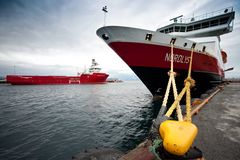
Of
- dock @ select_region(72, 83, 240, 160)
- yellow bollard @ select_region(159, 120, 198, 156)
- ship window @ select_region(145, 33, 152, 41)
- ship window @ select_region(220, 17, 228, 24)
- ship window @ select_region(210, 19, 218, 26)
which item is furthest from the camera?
ship window @ select_region(210, 19, 218, 26)

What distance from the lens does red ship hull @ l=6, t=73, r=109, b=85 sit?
42938mm

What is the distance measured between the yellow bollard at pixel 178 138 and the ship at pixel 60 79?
50.0 metres

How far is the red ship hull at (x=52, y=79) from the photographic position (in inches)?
1690

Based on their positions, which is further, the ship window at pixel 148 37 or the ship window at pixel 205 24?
the ship window at pixel 205 24

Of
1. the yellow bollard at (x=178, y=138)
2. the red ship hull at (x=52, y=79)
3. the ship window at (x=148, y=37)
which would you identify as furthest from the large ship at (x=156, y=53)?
the red ship hull at (x=52, y=79)

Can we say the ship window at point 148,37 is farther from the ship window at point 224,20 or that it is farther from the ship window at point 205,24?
the ship window at point 224,20

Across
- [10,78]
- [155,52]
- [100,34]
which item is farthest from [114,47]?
[10,78]

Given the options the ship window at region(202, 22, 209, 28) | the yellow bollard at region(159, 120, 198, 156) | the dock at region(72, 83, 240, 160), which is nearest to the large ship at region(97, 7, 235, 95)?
the ship window at region(202, 22, 209, 28)

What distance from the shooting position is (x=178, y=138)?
4.30 ft

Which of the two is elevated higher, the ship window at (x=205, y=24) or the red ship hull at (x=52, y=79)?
the ship window at (x=205, y=24)

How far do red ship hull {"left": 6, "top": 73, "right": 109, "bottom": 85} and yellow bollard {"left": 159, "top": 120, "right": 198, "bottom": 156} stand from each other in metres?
50.0

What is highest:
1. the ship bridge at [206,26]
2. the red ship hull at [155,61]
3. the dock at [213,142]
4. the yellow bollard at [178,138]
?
the ship bridge at [206,26]

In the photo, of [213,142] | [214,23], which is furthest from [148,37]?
[214,23]

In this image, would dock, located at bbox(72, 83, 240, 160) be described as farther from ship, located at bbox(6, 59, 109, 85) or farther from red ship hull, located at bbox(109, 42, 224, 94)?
ship, located at bbox(6, 59, 109, 85)
